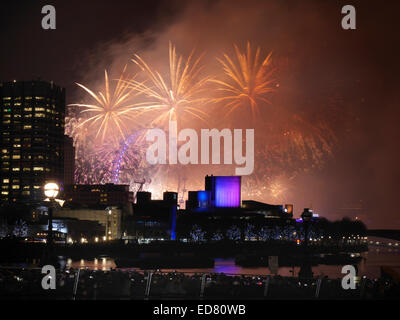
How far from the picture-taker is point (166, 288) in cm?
2991

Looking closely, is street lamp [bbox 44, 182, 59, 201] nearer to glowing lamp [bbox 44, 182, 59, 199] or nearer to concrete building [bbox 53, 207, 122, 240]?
glowing lamp [bbox 44, 182, 59, 199]

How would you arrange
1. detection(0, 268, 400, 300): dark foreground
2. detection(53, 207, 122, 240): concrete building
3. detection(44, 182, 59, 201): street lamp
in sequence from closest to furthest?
detection(0, 268, 400, 300): dark foreground → detection(44, 182, 59, 201): street lamp → detection(53, 207, 122, 240): concrete building

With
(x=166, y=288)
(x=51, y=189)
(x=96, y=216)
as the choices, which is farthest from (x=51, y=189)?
(x=96, y=216)

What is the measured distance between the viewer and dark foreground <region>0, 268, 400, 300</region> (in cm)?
2903

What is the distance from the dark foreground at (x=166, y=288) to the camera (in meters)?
29.0

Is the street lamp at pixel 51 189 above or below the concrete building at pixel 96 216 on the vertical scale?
above

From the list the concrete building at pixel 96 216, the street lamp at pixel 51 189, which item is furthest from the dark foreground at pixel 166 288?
the concrete building at pixel 96 216

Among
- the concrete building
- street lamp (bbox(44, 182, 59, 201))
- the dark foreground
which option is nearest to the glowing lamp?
street lamp (bbox(44, 182, 59, 201))

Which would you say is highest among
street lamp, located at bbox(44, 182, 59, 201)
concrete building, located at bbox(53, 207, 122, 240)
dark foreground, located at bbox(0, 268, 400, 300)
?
street lamp, located at bbox(44, 182, 59, 201)

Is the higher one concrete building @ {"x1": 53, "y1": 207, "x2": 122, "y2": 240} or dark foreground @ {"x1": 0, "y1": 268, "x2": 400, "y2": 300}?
dark foreground @ {"x1": 0, "y1": 268, "x2": 400, "y2": 300}

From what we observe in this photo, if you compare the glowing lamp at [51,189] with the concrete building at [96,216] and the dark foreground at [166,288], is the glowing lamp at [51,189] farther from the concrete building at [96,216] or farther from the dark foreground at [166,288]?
the concrete building at [96,216]

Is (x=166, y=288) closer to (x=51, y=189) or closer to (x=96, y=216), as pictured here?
(x=51, y=189)
